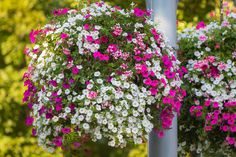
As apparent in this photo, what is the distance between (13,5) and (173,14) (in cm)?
267

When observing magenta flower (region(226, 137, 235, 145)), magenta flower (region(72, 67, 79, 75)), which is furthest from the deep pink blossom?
magenta flower (region(72, 67, 79, 75))

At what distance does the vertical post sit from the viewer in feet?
14.6

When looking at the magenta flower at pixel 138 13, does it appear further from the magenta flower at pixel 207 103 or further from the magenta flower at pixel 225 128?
the magenta flower at pixel 225 128

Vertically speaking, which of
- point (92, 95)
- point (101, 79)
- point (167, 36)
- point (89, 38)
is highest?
point (167, 36)

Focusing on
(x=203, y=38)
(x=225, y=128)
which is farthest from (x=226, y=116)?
(x=203, y=38)

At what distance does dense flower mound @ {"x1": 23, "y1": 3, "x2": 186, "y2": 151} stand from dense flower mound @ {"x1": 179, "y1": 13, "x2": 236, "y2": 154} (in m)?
0.47

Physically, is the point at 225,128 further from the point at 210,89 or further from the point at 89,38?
the point at 89,38

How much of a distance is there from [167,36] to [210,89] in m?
0.50

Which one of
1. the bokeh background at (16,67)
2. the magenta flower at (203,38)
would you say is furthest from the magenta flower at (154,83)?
the bokeh background at (16,67)

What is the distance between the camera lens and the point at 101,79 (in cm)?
374

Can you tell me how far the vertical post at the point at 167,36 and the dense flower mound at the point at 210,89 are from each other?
25 cm

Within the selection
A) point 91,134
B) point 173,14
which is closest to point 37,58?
Answer: point 91,134

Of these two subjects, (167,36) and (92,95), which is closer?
(92,95)

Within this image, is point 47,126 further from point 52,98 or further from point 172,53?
point 172,53
